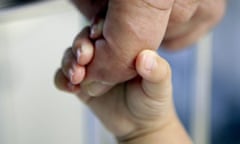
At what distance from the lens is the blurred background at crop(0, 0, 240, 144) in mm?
981

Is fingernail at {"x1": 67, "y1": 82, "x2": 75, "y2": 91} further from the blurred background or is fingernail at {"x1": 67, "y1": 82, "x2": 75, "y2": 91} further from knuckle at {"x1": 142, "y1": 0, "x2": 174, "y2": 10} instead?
the blurred background

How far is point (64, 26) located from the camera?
3.49 ft

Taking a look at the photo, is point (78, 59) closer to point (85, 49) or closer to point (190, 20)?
point (85, 49)

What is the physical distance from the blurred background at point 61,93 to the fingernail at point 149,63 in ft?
1.45

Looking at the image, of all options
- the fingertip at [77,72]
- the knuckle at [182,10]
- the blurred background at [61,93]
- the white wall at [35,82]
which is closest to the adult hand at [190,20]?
the knuckle at [182,10]

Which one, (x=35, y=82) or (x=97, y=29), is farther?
(x=35, y=82)

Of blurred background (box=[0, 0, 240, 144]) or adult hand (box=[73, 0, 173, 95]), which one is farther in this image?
blurred background (box=[0, 0, 240, 144])

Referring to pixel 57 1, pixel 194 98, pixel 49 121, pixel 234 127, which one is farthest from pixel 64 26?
pixel 234 127

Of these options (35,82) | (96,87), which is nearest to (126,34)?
(96,87)

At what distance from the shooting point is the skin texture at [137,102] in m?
0.43

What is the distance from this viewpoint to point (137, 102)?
0.50 metres

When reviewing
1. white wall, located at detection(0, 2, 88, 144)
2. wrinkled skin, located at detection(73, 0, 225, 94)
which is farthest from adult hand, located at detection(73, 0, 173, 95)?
white wall, located at detection(0, 2, 88, 144)

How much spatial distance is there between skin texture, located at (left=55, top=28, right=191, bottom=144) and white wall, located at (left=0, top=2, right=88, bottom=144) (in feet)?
1.54

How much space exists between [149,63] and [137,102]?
10 centimetres
